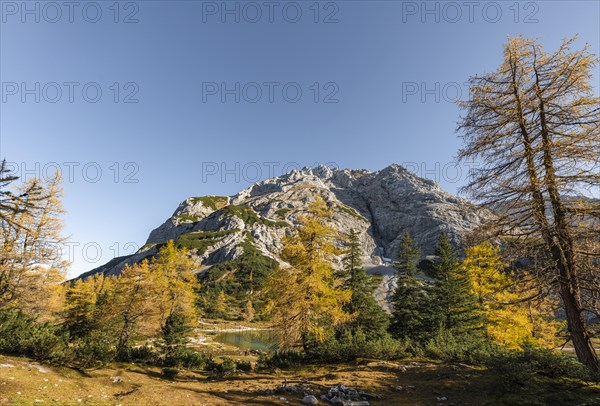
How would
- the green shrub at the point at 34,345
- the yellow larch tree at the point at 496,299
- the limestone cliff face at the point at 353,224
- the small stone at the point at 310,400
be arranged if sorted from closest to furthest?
the small stone at the point at 310,400
the green shrub at the point at 34,345
the yellow larch tree at the point at 496,299
the limestone cliff face at the point at 353,224

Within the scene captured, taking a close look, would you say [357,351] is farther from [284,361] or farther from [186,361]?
[186,361]

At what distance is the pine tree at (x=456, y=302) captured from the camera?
25.5m

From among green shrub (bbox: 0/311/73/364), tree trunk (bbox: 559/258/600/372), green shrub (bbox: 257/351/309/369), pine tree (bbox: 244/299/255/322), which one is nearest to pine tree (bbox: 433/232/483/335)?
green shrub (bbox: 257/351/309/369)

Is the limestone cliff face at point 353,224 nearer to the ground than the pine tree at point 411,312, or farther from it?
farther from it

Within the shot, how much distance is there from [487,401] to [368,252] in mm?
154940

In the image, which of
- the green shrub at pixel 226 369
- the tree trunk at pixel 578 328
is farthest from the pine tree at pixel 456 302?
the green shrub at pixel 226 369

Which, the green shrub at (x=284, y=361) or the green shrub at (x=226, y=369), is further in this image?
the green shrub at (x=284, y=361)

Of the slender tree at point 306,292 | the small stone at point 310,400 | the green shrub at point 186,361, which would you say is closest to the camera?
the small stone at point 310,400

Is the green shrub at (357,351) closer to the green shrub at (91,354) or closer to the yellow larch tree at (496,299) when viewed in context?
the yellow larch tree at (496,299)

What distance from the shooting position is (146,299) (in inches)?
909

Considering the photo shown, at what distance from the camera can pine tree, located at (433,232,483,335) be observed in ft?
83.5

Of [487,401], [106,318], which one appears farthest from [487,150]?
[106,318]

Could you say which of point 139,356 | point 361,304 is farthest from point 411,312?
point 139,356

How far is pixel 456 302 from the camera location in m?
26.1
